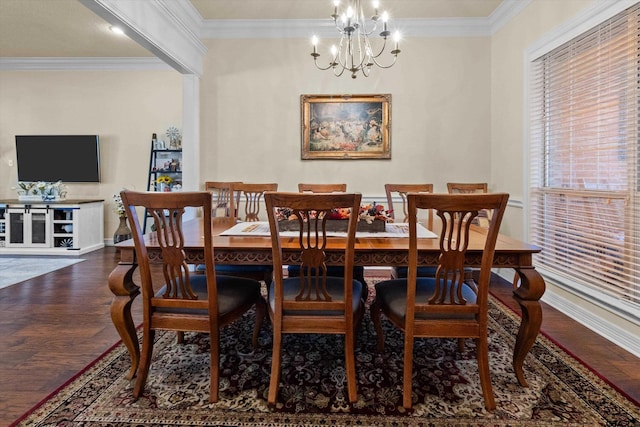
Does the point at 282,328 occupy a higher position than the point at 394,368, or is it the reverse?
the point at 282,328

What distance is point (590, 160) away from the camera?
2598 millimetres

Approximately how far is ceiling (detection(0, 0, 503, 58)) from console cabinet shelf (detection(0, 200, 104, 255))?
2.21 meters

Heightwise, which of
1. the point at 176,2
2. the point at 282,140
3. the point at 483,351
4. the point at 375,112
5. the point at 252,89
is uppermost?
the point at 176,2

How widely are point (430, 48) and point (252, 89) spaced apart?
85.2 inches

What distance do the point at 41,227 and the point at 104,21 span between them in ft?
9.57

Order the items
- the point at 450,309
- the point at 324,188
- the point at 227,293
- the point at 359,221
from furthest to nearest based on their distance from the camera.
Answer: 1. the point at 324,188
2. the point at 359,221
3. the point at 227,293
4. the point at 450,309

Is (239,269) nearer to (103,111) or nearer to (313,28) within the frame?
(313,28)

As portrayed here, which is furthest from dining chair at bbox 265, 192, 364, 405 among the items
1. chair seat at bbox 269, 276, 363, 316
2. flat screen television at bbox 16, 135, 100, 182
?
flat screen television at bbox 16, 135, 100, 182

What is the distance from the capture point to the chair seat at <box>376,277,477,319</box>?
1.57 meters

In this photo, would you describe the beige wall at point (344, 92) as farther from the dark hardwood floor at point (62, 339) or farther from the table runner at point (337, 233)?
the table runner at point (337, 233)

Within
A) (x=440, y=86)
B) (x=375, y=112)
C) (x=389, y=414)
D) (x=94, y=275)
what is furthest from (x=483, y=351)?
(x=94, y=275)

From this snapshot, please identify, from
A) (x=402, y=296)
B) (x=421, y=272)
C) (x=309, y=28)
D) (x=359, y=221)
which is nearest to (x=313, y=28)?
(x=309, y=28)

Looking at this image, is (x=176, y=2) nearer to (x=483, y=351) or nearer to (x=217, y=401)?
(x=217, y=401)

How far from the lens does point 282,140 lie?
4258 millimetres
